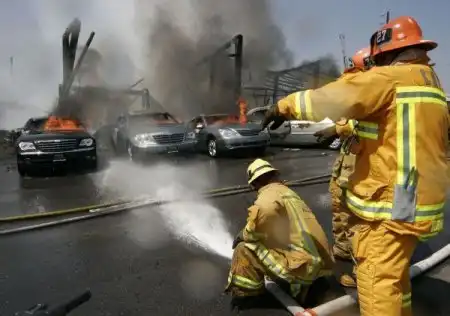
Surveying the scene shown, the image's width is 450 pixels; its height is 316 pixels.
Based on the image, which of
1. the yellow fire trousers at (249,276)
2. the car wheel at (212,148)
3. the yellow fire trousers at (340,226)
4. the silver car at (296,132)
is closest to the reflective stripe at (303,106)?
the yellow fire trousers at (249,276)

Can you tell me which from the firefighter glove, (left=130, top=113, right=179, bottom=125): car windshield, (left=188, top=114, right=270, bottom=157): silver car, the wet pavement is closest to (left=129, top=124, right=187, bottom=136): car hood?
(left=130, top=113, right=179, bottom=125): car windshield

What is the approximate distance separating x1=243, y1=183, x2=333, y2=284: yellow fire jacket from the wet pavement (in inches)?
13.7

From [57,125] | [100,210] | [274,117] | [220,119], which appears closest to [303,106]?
[274,117]

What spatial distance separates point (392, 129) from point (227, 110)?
20.2m

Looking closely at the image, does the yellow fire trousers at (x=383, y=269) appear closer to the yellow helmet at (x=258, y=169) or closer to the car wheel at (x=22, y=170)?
the yellow helmet at (x=258, y=169)

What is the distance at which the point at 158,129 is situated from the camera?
1166 centimetres

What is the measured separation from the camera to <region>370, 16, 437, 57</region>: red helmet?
218 centimetres

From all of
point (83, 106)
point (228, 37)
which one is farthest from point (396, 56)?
point (228, 37)

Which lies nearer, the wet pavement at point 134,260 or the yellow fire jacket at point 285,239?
the yellow fire jacket at point 285,239

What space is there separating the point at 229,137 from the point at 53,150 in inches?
181

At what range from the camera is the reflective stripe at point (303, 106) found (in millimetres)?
2070

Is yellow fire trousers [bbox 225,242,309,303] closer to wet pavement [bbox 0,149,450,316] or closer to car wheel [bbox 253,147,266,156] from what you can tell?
wet pavement [bbox 0,149,450,316]

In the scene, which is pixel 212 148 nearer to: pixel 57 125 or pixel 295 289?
pixel 57 125

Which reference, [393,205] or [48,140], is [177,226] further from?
[48,140]
